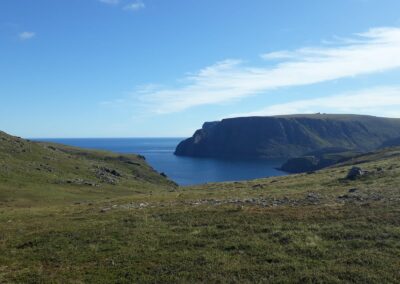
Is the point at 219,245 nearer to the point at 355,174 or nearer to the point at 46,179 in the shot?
the point at 355,174

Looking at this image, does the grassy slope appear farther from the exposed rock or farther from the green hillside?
the green hillside

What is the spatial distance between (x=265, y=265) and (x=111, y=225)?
49.2 feet

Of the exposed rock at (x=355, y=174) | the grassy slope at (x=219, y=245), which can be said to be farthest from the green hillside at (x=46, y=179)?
the exposed rock at (x=355, y=174)

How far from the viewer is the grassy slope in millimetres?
20531

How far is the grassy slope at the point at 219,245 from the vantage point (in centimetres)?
2053

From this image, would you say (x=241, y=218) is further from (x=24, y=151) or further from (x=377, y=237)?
(x=24, y=151)

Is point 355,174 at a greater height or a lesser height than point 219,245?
greater

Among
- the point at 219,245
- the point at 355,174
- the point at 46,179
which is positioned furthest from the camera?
the point at 46,179

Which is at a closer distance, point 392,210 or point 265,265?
point 265,265

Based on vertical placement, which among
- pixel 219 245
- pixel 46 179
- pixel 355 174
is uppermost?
pixel 355 174

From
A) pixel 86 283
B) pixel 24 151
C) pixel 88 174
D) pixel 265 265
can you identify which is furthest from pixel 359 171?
pixel 24 151

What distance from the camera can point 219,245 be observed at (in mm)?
25047

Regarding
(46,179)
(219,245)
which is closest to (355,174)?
(219,245)

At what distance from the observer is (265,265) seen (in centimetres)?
2130
